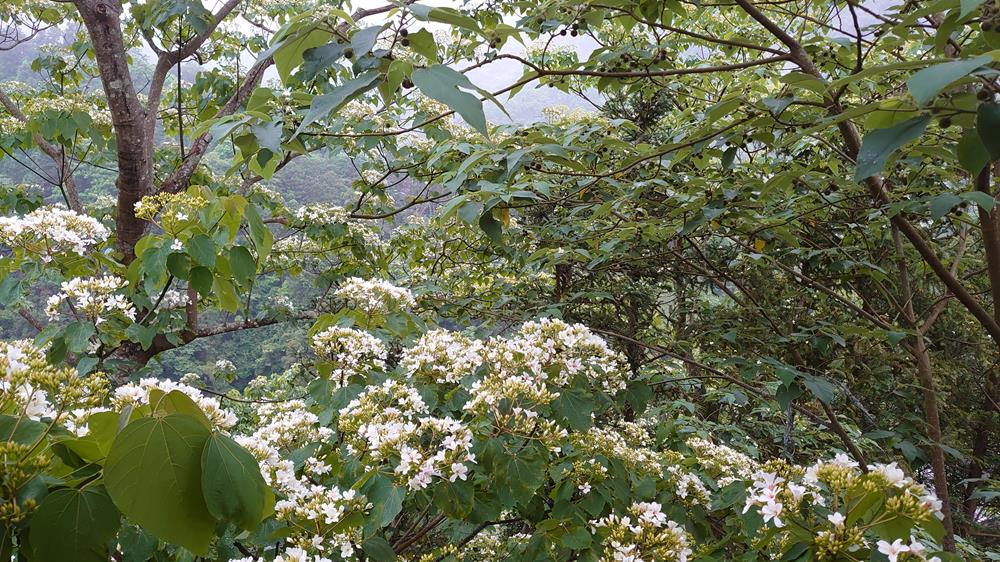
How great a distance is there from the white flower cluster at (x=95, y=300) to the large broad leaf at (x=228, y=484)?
5.24ft

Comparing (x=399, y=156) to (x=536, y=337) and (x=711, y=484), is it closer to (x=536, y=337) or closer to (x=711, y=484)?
(x=536, y=337)

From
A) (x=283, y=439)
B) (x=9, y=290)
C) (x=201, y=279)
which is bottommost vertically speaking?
(x=283, y=439)

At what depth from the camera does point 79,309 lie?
188 centimetres

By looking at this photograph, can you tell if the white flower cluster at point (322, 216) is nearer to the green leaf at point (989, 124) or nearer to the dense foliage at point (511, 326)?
the dense foliage at point (511, 326)

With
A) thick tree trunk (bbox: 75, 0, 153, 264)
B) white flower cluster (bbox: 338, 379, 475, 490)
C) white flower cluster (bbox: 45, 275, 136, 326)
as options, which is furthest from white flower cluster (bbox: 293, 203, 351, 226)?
white flower cluster (bbox: 338, 379, 475, 490)

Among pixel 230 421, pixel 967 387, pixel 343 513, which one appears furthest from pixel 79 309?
pixel 967 387

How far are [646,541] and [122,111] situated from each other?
3.78m

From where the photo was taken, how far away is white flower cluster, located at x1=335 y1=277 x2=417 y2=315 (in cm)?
230

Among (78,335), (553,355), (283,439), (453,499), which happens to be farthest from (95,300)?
(553,355)

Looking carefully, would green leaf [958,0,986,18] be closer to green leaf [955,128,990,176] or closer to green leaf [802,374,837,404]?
green leaf [955,128,990,176]

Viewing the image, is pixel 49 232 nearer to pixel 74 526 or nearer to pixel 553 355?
pixel 74 526

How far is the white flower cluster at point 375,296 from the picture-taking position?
2.30 metres

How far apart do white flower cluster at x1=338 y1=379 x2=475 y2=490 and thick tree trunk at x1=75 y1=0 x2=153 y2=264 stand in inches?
105

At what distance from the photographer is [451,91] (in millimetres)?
627
